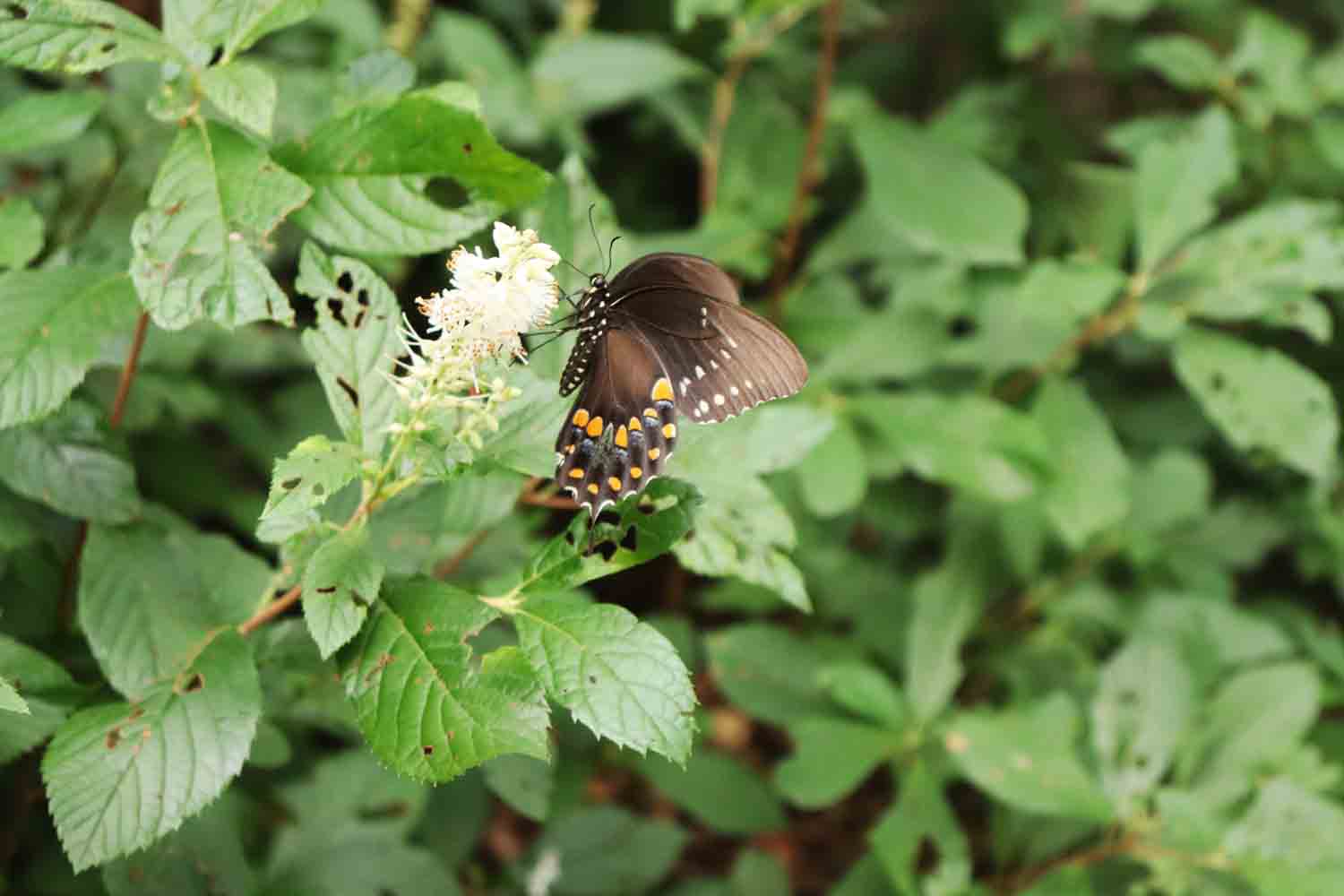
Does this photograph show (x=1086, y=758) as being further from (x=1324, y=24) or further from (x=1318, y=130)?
(x=1324, y=24)

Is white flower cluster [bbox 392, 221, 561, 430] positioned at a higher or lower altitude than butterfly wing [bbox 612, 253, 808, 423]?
higher

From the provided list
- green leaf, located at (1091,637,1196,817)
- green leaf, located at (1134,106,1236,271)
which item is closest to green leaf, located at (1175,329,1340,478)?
green leaf, located at (1134,106,1236,271)

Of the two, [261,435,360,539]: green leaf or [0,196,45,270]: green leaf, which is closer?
[261,435,360,539]: green leaf

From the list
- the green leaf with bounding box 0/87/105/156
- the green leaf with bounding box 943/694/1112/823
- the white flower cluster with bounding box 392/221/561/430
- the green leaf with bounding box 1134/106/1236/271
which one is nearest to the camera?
the white flower cluster with bounding box 392/221/561/430

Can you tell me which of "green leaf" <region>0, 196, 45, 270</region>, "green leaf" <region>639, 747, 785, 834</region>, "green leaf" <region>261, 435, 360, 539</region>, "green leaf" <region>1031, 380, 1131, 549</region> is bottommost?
"green leaf" <region>639, 747, 785, 834</region>

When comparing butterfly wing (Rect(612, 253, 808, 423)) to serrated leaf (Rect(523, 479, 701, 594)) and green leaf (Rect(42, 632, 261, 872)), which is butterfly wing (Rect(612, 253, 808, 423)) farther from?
green leaf (Rect(42, 632, 261, 872))

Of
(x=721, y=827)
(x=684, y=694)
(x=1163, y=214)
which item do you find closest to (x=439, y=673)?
(x=684, y=694)

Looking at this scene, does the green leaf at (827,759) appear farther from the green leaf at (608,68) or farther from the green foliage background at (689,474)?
the green leaf at (608,68)

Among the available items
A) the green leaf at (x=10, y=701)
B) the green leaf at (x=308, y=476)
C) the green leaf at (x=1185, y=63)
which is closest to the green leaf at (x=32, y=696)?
the green leaf at (x=10, y=701)
